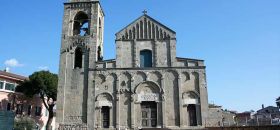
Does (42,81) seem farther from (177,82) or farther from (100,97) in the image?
(177,82)

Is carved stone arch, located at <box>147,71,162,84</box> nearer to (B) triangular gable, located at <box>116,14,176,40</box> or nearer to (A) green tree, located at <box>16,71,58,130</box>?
(B) triangular gable, located at <box>116,14,176,40</box>

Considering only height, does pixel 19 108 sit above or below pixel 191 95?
below

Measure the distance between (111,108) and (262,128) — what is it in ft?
45.8

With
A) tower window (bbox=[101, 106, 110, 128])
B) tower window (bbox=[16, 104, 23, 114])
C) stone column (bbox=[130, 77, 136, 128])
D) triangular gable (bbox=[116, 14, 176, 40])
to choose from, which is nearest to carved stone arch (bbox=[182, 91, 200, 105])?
stone column (bbox=[130, 77, 136, 128])

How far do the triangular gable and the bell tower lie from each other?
3220 mm

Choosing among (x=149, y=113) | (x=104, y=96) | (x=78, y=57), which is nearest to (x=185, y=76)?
(x=149, y=113)

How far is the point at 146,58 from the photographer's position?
2981 centimetres

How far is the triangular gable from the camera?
30.2 m

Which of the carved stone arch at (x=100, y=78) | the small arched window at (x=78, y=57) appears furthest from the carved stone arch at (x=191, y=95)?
the small arched window at (x=78, y=57)

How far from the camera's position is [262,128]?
2453 cm

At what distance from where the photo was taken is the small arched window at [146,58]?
97.0ft

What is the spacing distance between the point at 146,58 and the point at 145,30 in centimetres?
312

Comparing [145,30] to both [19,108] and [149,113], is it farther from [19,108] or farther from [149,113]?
[19,108]

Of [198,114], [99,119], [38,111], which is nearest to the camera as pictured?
[198,114]
